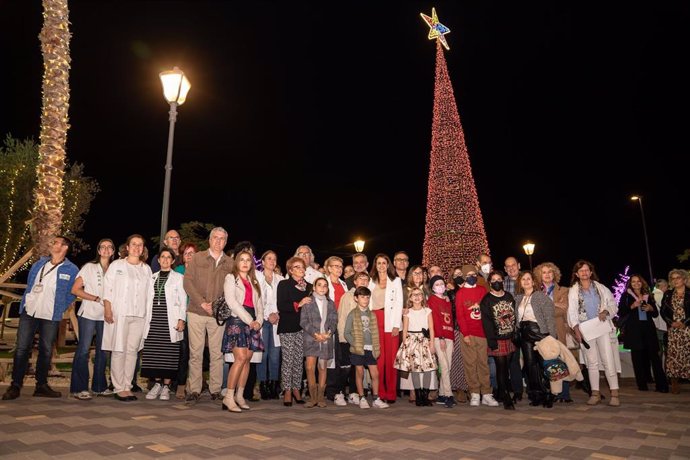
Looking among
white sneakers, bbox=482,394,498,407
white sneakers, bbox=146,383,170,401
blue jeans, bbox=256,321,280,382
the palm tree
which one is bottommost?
white sneakers, bbox=482,394,498,407

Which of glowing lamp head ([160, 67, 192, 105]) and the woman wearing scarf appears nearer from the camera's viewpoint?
the woman wearing scarf

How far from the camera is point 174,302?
6.14 m

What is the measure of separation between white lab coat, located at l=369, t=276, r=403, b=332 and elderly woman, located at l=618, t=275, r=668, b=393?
15.8 ft

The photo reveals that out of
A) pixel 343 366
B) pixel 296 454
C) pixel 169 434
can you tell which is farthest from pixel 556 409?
pixel 169 434

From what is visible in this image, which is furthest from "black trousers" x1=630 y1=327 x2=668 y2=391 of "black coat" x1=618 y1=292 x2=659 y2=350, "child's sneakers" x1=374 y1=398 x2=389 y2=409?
"child's sneakers" x1=374 y1=398 x2=389 y2=409

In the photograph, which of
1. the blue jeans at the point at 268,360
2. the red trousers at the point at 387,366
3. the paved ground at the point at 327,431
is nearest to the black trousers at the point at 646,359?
the paved ground at the point at 327,431

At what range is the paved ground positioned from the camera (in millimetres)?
3904

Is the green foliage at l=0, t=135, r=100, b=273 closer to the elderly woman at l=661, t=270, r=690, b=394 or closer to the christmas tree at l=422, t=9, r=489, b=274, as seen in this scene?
the christmas tree at l=422, t=9, r=489, b=274

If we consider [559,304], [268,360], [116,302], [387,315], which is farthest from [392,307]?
[116,302]

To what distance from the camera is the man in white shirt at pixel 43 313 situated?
5.84m

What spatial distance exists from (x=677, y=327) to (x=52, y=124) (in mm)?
12477

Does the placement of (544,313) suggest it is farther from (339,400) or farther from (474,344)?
(339,400)

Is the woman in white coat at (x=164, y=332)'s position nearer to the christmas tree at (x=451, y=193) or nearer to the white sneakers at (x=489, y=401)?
the white sneakers at (x=489, y=401)

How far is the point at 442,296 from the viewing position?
696 centimetres
